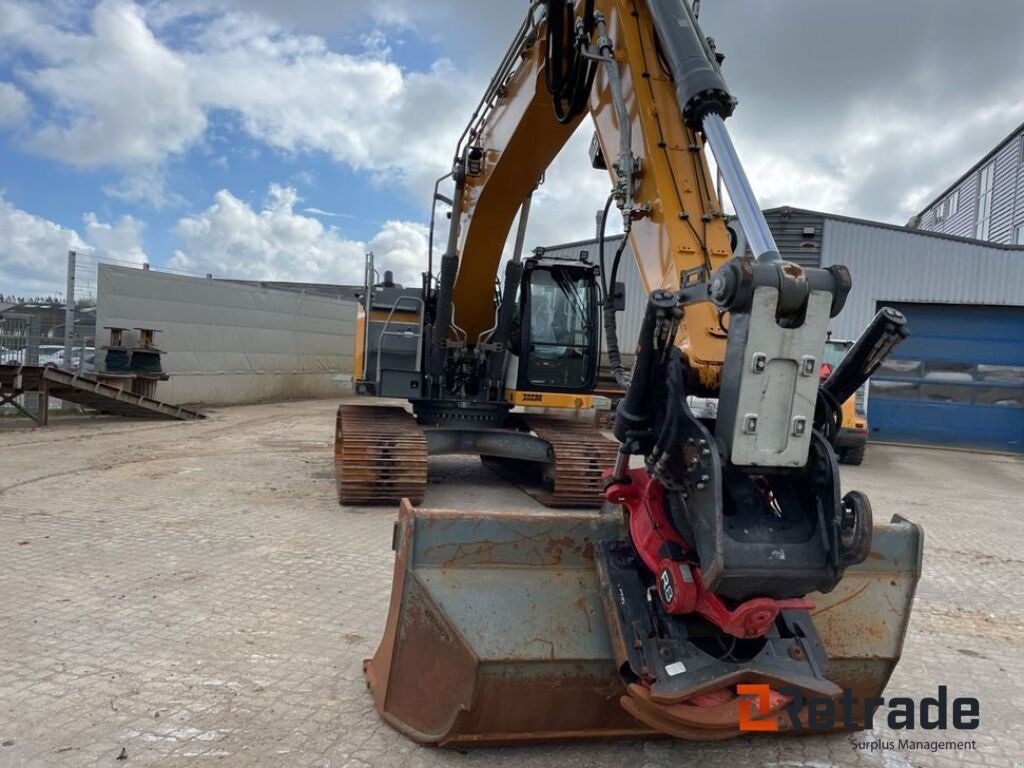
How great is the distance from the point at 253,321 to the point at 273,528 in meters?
13.0

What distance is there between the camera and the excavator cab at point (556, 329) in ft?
A: 24.7

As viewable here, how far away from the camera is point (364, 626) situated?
3.92 meters

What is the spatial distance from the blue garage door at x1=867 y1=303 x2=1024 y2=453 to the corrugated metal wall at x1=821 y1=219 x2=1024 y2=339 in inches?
12.2

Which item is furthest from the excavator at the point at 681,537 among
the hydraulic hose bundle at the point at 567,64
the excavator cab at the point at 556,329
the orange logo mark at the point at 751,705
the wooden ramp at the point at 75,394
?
the wooden ramp at the point at 75,394

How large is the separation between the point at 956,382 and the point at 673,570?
48.1 feet

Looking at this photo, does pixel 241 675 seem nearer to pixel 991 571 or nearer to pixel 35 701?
pixel 35 701

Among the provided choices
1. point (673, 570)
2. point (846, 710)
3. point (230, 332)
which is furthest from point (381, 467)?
point (230, 332)

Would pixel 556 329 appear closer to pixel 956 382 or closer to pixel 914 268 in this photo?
pixel 956 382

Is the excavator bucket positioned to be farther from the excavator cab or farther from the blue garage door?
the blue garage door

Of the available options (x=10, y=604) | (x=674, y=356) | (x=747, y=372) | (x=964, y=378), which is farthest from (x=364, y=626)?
(x=964, y=378)

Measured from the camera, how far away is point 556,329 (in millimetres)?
7617

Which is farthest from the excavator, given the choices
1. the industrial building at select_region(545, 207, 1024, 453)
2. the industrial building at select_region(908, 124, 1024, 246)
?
the industrial building at select_region(908, 124, 1024, 246)

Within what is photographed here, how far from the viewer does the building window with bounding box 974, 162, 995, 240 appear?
18.5 m

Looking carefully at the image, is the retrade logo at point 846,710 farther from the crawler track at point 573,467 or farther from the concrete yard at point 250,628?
the crawler track at point 573,467
